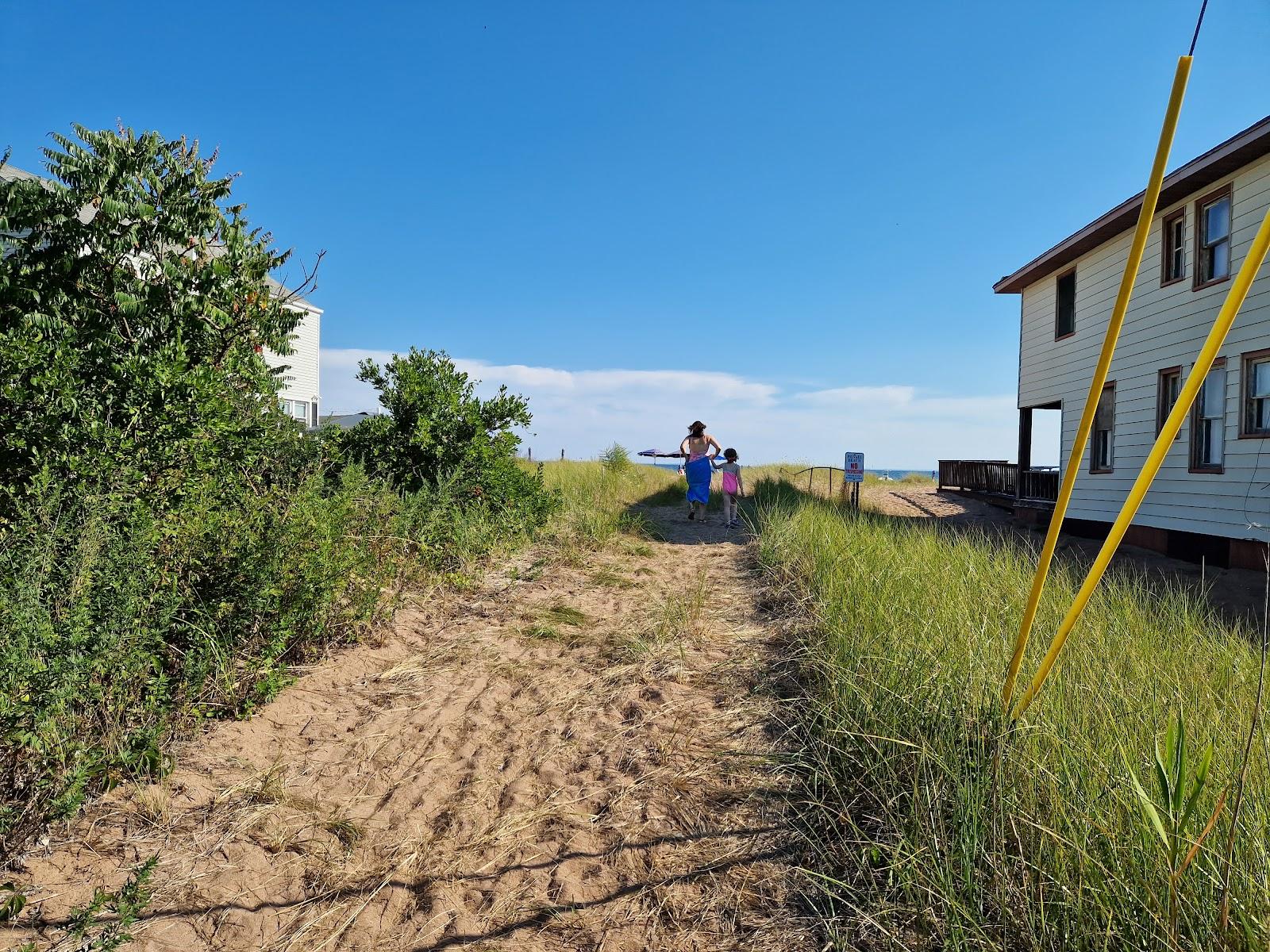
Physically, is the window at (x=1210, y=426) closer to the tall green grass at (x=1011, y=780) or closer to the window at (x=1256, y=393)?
the window at (x=1256, y=393)

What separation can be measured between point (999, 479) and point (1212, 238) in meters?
8.73

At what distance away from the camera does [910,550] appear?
6516mm

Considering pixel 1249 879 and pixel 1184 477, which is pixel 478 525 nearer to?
pixel 1249 879

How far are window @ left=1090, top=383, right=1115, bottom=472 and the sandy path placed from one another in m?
11.8

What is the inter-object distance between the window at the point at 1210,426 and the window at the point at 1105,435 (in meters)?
2.30

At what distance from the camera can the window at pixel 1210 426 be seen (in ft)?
Answer: 33.1

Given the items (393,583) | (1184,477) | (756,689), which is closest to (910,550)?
(756,689)

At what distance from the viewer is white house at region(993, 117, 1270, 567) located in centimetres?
948

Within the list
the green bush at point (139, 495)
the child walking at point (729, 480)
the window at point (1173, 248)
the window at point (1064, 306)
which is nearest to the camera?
the green bush at point (139, 495)

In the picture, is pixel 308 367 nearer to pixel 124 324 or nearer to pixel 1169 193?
pixel 124 324

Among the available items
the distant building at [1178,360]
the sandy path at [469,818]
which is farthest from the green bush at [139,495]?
the distant building at [1178,360]

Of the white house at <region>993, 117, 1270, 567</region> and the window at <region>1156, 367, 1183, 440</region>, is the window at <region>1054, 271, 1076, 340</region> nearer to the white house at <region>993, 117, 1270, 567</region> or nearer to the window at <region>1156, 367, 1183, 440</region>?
the white house at <region>993, 117, 1270, 567</region>

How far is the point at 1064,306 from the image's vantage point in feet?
49.3

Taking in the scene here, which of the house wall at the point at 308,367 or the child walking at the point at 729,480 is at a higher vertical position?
the house wall at the point at 308,367
